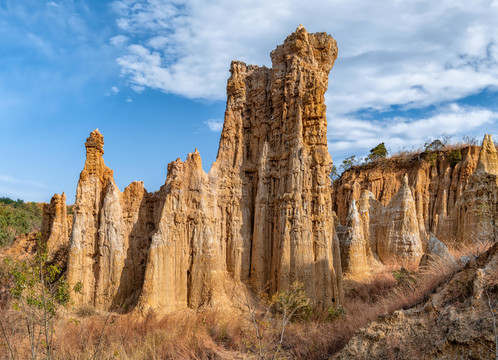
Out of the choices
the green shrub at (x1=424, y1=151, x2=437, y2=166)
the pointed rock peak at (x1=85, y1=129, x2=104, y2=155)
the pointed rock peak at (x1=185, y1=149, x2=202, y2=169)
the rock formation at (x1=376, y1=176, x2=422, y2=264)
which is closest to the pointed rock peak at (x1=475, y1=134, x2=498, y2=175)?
the rock formation at (x1=376, y1=176, x2=422, y2=264)

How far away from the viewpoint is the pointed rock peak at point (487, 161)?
834 inches

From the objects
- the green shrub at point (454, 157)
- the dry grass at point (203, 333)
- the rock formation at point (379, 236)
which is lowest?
the dry grass at point (203, 333)

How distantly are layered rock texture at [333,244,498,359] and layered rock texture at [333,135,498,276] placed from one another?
563 cm

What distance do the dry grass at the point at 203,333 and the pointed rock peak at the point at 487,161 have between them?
926 cm

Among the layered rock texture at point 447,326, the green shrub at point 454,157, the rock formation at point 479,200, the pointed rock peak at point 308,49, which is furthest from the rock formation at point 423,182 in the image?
the layered rock texture at point 447,326

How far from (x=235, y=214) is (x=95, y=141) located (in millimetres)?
6732

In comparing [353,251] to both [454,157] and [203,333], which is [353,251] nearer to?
[203,333]

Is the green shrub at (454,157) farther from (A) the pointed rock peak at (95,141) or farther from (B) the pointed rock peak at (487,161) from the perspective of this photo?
(A) the pointed rock peak at (95,141)

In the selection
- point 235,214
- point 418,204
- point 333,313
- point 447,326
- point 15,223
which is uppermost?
point 418,204

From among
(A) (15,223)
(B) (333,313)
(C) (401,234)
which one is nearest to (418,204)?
(C) (401,234)

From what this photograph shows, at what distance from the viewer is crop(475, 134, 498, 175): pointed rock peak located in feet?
69.5

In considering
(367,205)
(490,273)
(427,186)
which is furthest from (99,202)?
(427,186)

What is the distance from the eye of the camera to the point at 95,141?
1733 centimetres

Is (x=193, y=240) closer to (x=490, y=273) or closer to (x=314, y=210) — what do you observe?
(x=314, y=210)
